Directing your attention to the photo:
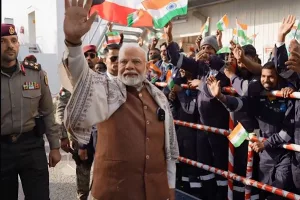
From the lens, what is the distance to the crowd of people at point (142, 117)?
2.07 meters

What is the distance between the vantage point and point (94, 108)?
200 cm

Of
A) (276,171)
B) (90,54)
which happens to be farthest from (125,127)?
(90,54)

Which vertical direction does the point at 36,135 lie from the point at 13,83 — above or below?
below

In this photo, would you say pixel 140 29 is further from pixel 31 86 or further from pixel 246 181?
pixel 246 181

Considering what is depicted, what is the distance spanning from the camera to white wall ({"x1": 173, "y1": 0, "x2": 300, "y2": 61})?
8445 mm

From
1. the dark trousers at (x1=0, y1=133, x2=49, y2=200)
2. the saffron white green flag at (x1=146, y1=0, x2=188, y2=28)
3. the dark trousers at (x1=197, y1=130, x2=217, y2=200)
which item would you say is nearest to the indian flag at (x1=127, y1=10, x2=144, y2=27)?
the saffron white green flag at (x1=146, y1=0, x2=188, y2=28)

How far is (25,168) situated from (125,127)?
4.17ft

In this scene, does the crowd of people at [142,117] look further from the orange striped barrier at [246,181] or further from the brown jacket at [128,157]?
the orange striped barrier at [246,181]

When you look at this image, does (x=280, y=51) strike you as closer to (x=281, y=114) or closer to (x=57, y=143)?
(x=281, y=114)

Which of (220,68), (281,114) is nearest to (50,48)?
(220,68)

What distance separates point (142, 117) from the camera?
7.52ft

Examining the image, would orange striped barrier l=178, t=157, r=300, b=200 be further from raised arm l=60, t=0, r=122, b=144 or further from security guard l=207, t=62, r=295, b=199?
raised arm l=60, t=0, r=122, b=144

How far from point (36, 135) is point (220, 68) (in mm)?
2188

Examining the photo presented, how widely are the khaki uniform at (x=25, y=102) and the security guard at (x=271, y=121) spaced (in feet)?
5.48
